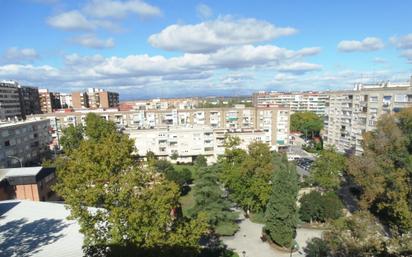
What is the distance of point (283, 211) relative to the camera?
2397 centimetres

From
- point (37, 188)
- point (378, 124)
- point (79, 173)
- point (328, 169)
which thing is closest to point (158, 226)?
point (79, 173)

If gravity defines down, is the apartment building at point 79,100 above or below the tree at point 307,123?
above

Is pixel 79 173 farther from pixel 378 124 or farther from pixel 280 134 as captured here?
pixel 280 134

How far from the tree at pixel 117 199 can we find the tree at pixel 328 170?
88.0ft

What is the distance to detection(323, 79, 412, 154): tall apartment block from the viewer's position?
1534 inches

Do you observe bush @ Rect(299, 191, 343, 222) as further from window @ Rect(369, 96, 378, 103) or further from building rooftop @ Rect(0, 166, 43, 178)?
building rooftop @ Rect(0, 166, 43, 178)

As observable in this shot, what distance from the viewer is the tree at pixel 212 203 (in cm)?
2544

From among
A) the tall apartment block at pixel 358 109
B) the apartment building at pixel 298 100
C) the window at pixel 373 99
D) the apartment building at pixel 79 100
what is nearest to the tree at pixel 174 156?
the tall apartment block at pixel 358 109

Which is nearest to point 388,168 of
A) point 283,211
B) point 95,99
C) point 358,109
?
point 283,211

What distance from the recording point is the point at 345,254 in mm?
16500

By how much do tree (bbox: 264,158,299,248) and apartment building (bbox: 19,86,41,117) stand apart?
304 ft

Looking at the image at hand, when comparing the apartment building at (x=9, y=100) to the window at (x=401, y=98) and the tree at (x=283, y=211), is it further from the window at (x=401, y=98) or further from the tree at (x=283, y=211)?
the window at (x=401, y=98)

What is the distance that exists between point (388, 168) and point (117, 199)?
2542 centimetres

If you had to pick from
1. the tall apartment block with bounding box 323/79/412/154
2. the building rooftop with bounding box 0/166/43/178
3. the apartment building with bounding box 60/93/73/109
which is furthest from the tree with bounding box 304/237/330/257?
the apartment building with bounding box 60/93/73/109
